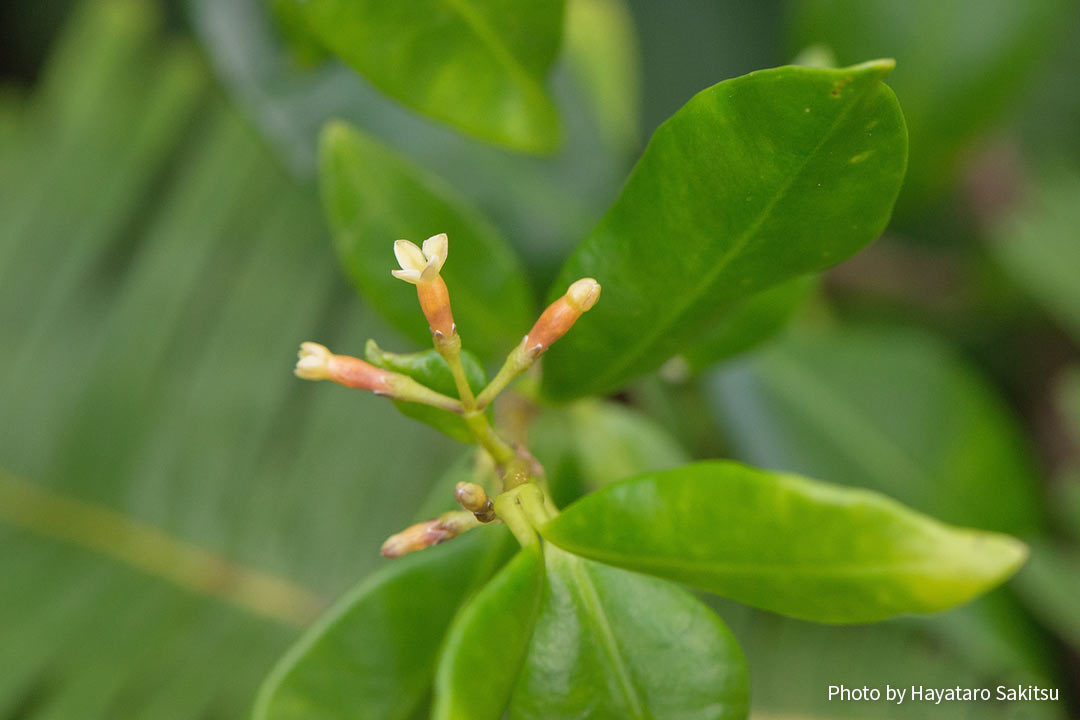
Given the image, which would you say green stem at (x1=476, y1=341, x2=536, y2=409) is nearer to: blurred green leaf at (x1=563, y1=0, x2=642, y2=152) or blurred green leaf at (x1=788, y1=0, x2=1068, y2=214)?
blurred green leaf at (x1=563, y1=0, x2=642, y2=152)

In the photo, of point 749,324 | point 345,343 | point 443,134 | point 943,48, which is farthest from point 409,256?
point 943,48

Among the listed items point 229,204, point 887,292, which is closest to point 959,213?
point 887,292

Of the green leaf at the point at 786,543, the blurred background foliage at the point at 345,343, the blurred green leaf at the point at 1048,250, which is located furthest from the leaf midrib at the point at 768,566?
the blurred green leaf at the point at 1048,250

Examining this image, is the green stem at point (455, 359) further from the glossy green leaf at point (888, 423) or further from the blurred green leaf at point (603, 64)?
the glossy green leaf at point (888, 423)

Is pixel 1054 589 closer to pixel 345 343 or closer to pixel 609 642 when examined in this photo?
pixel 609 642

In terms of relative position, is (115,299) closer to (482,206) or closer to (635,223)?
(482,206)
